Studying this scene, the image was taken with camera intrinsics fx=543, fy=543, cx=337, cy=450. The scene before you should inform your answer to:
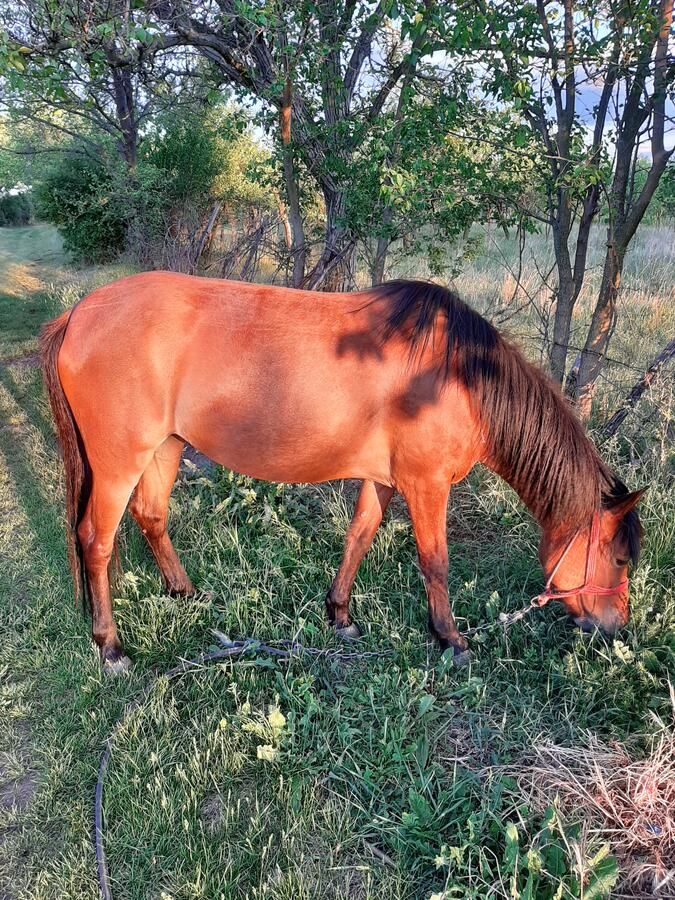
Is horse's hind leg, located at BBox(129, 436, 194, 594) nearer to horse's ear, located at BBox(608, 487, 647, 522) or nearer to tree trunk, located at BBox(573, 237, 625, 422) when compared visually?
horse's ear, located at BBox(608, 487, 647, 522)

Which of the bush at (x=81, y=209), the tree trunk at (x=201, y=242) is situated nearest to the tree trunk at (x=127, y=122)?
the bush at (x=81, y=209)

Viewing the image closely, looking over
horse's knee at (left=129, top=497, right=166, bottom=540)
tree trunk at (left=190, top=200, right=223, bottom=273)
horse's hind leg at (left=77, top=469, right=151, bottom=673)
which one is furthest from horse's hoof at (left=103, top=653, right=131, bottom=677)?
tree trunk at (left=190, top=200, right=223, bottom=273)

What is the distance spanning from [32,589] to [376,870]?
8.14 feet

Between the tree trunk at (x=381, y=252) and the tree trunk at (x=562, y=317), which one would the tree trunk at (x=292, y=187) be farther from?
the tree trunk at (x=562, y=317)

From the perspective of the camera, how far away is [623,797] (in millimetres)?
1874

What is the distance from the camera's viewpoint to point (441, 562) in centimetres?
270

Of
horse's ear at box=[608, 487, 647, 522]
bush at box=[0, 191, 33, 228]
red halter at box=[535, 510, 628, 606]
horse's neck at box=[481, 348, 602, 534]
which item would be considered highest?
bush at box=[0, 191, 33, 228]

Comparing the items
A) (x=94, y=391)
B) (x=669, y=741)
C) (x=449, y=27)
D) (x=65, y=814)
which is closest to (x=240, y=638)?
(x=65, y=814)

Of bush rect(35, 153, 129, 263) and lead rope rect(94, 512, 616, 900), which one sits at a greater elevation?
bush rect(35, 153, 129, 263)

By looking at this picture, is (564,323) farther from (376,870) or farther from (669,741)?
(376,870)

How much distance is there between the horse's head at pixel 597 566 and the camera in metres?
2.47

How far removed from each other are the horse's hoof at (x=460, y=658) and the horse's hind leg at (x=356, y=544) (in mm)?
606

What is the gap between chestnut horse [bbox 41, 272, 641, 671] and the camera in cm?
251

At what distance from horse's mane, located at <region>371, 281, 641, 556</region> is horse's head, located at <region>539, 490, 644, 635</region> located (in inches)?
1.3
